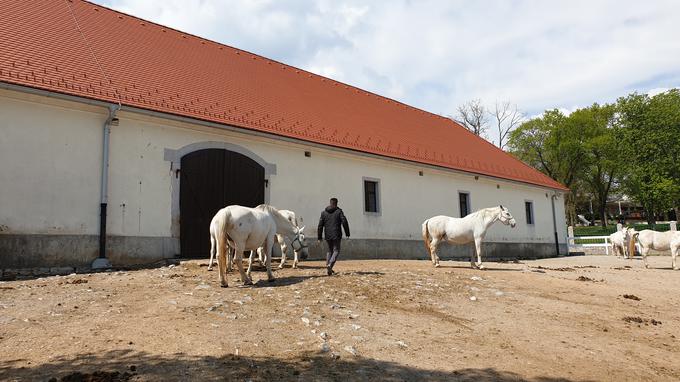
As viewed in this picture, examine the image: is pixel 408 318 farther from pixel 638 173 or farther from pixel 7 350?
pixel 638 173

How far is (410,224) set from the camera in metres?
20.0

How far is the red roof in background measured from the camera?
12539 mm

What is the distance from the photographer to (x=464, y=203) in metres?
23.1

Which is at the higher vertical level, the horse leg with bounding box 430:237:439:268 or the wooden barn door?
the wooden barn door

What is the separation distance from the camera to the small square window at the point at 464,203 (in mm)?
22797

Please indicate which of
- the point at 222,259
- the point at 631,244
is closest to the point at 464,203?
the point at 631,244

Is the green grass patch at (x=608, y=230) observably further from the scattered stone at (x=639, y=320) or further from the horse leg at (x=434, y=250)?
the scattered stone at (x=639, y=320)

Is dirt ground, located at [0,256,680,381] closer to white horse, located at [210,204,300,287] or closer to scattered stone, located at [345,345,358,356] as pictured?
scattered stone, located at [345,345,358,356]

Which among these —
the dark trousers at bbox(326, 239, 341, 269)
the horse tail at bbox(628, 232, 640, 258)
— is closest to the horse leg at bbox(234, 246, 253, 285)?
the dark trousers at bbox(326, 239, 341, 269)

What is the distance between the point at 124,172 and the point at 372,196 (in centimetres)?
976

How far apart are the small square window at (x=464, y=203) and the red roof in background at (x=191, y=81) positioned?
4.21ft

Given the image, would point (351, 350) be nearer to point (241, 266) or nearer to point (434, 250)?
point (241, 266)

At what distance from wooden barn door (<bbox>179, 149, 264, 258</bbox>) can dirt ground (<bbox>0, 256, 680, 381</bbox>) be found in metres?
3.13

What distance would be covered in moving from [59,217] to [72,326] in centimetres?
641
